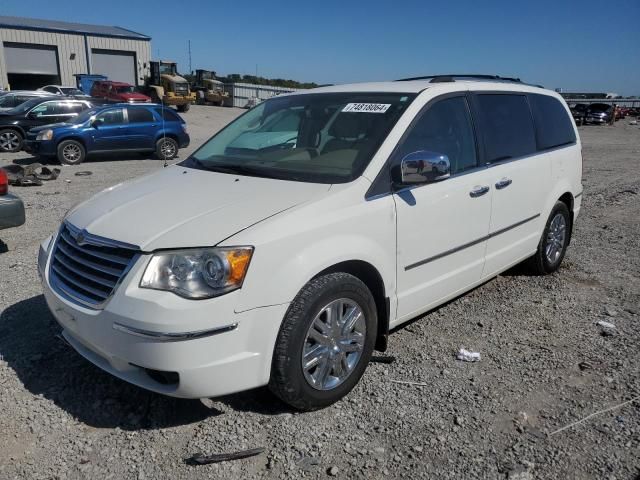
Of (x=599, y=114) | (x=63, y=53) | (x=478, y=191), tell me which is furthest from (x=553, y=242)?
(x=63, y=53)

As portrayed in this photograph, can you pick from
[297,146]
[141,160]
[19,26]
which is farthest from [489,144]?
[19,26]

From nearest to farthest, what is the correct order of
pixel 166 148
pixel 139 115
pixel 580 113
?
pixel 139 115 < pixel 166 148 < pixel 580 113

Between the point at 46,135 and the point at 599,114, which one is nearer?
the point at 46,135

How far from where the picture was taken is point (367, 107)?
11.9 feet

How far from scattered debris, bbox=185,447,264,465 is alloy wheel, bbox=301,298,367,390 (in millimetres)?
463

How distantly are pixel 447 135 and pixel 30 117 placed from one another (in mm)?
15013

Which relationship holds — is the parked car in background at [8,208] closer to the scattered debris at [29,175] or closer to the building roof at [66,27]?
the scattered debris at [29,175]

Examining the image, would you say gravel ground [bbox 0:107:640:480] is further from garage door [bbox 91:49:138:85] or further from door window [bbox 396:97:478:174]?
garage door [bbox 91:49:138:85]

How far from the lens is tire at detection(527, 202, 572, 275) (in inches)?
199

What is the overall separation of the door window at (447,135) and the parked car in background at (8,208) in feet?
14.3

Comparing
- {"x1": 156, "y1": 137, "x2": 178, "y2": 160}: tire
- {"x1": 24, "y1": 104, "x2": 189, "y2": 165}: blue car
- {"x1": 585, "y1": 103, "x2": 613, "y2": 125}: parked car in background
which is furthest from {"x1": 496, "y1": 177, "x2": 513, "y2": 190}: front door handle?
{"x1": 585, "y1": 103, "x2": 613, "y2": 125}: parked car in background

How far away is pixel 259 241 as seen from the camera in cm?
259

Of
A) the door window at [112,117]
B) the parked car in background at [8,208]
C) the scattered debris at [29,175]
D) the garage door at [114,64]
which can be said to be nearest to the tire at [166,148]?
the door window at [112,117]

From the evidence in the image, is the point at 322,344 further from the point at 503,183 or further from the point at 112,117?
the point at 112,117
